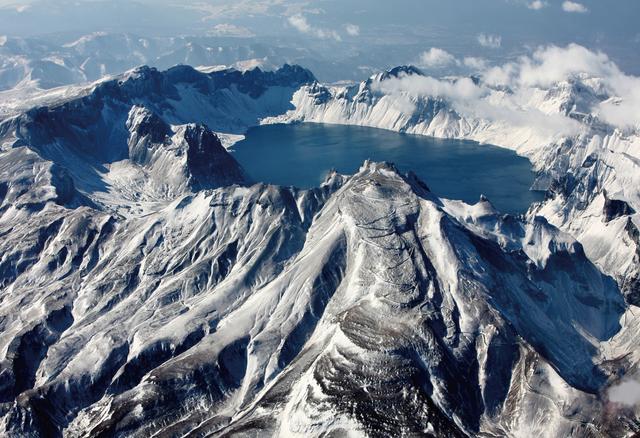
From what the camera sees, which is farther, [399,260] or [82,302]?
[82,302]

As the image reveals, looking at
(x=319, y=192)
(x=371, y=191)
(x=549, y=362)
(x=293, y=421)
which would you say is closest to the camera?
(x=293, y=421)

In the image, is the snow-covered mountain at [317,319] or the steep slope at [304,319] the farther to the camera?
the steep slope at [304,319]

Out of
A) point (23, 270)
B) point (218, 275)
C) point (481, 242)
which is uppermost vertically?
point (481, 242)

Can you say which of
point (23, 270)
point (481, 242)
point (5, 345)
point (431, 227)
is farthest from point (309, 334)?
point (23, 270)

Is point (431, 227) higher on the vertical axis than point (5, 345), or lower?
higher

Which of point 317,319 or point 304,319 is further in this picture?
point 317,319

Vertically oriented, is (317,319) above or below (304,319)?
below

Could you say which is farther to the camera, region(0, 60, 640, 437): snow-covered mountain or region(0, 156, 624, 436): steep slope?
region(0, 156, 624, 436): steep slope

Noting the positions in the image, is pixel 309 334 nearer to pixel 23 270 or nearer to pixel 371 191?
pixel 371 191
